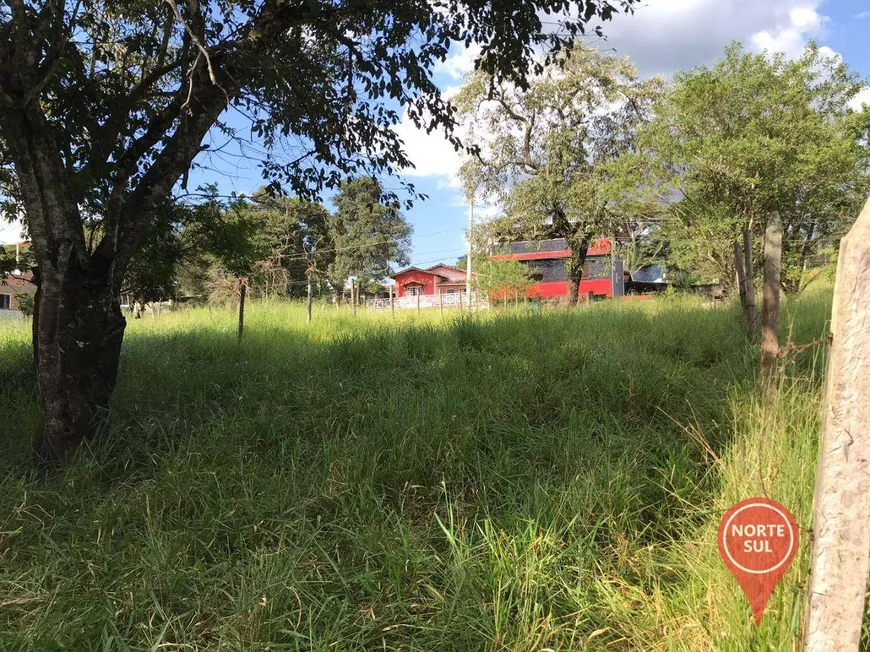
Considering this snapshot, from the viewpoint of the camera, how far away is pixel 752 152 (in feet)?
42.4

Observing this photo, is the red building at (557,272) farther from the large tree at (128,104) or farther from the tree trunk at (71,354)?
the tree trunk at (71,354)

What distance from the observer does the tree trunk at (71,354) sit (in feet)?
11.0

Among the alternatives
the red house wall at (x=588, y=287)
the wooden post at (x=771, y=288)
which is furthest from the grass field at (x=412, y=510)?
the red house wall at (x=588, y=287)

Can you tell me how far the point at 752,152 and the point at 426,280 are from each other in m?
34.4

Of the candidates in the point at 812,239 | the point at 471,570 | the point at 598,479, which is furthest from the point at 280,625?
the point at 812,239

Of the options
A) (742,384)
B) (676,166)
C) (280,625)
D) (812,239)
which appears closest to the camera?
(280,625)

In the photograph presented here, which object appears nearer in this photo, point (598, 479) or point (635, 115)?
point (598, 479)

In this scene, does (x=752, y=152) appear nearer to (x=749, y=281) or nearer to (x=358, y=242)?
(x=749, y=281)

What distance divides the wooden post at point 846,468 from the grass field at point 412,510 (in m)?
0.23

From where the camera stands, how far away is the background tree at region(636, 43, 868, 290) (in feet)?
43.3

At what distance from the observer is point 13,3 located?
9.43 feet

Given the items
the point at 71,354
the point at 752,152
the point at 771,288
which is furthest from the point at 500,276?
the point at 71,354

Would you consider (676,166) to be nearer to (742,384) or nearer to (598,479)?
(742,384)

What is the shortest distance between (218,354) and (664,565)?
555cm
